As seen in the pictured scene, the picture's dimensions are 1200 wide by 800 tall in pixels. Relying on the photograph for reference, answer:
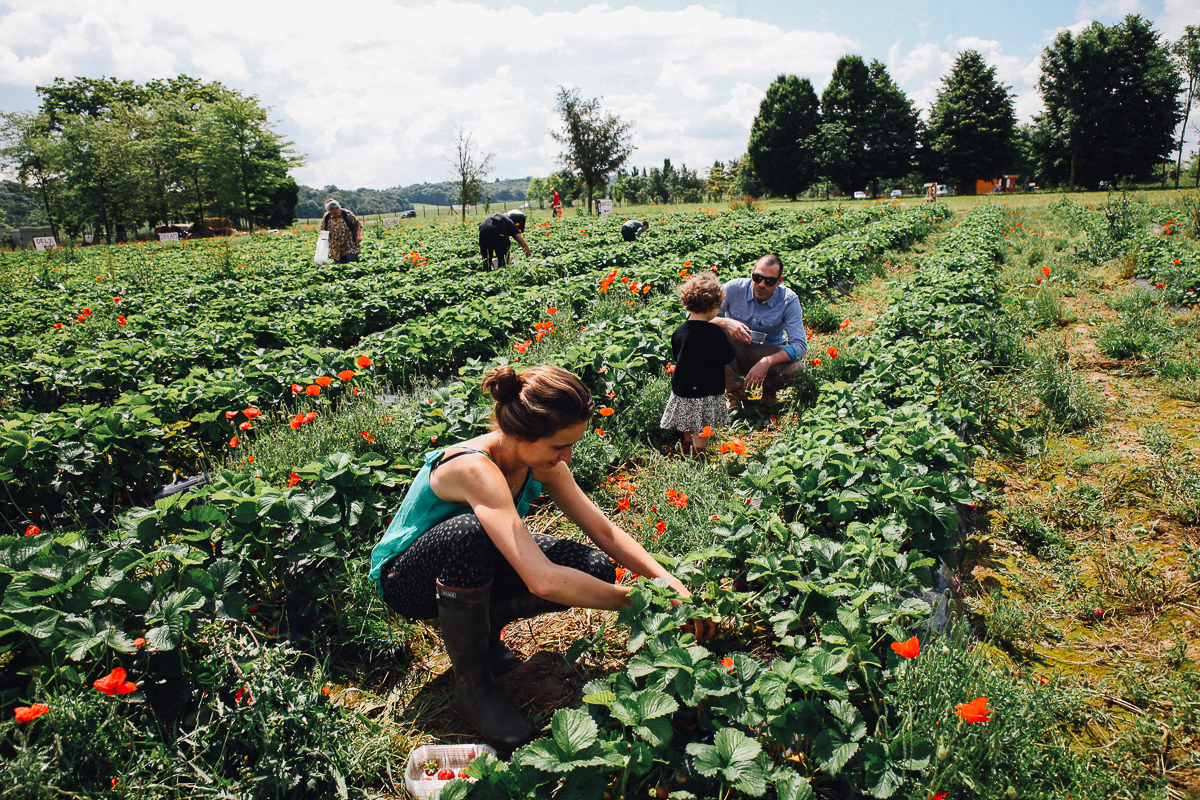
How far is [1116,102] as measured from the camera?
4109 centimetres

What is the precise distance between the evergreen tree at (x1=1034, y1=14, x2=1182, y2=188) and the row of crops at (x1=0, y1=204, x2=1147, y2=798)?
5132 cm

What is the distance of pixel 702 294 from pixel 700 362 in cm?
45

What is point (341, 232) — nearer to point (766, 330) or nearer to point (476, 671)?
point (766, 330)

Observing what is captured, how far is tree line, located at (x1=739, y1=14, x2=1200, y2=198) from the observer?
41.3 m

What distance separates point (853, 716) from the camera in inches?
64.9

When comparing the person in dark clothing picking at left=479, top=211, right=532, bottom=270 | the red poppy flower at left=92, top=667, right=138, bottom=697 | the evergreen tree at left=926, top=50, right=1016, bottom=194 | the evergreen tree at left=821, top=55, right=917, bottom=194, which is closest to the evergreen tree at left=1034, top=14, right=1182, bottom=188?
the evergreen tree at left=926, top=50, right=1016, bottom=194

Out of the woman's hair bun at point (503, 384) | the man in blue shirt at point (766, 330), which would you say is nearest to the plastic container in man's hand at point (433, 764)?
the woman's hair bun at point (503, 384)

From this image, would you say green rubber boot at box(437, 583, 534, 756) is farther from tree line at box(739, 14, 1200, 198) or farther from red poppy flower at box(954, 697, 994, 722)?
tree line at box(739, 14, 1200, 198)

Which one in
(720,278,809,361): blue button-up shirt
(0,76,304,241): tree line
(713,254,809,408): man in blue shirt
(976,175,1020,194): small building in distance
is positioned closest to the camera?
(713,254,809,408): man in blue shirt

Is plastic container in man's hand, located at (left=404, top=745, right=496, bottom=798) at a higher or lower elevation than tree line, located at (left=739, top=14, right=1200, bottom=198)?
lower

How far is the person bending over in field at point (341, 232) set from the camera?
440 inches

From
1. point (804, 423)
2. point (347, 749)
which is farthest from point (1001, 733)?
point (804, 423)

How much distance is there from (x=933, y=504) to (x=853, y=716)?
1.19 m

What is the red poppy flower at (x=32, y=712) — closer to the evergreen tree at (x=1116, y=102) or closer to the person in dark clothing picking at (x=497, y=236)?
the person in dark clothing picking at (x=497, y=236)
